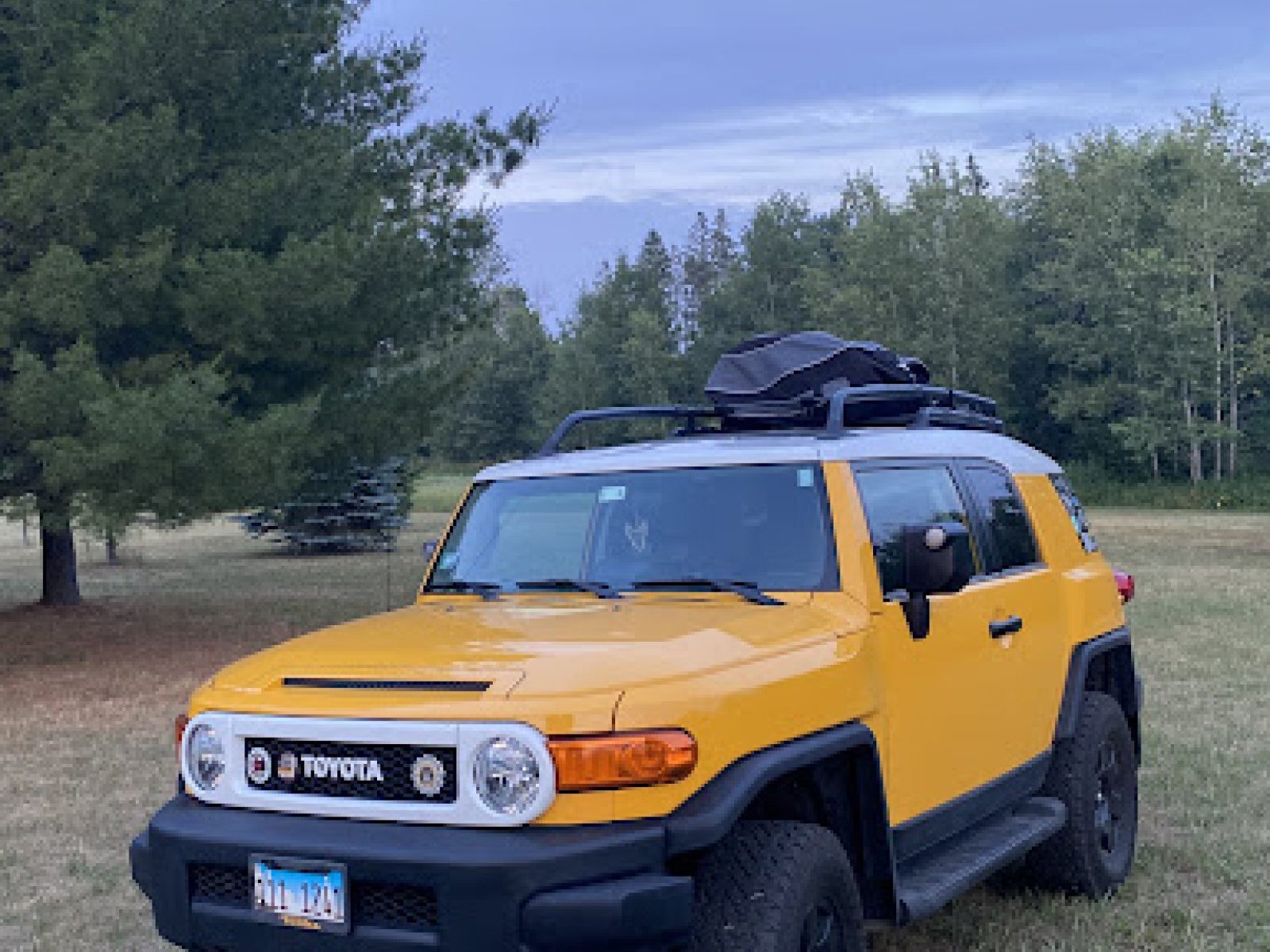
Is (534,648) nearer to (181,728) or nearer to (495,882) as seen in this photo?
(495,882)

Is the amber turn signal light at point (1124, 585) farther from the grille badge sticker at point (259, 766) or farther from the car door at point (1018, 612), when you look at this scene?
the grille badge sticker at point (259, 766)

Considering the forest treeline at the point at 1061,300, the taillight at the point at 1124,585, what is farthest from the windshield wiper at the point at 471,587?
the forest treeline at the point at 1061,300

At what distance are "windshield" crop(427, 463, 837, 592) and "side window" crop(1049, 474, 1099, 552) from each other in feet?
7.32

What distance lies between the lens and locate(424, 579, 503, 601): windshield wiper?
17.3 ft

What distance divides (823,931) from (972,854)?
1121mm

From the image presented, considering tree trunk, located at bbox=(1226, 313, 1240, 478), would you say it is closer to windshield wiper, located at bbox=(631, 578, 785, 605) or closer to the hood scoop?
windshield wiper, located at bbox=(631, 578, 785, 605)

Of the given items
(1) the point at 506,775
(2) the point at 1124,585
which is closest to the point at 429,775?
(1) the point at 506,775

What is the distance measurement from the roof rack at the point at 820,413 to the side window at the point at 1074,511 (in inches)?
15.4

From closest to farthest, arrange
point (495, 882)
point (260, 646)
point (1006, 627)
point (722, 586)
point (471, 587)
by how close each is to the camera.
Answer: point (495, 882), point (722, 586), point (471, 587), point (1006, 627), point (260, 646)

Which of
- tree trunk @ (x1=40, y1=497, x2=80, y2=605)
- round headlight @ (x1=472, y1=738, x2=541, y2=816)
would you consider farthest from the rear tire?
tree trunk @ (x1=40, y1=497, x2=80, y2=605)

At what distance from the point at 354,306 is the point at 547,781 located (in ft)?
40.1

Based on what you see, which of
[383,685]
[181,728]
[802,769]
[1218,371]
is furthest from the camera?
[1218,371]

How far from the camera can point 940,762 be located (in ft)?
16.4

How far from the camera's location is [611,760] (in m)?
3.70
